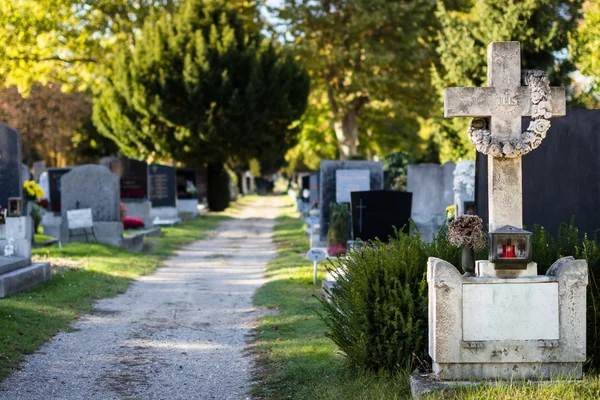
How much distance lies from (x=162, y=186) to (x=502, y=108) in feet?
89.6

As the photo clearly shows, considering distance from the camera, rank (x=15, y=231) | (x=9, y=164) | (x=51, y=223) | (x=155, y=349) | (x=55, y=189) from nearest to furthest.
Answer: (x=155, y=349)
(x=15, y=231)
(x=9, y=164)
(x=51, y=223)
(x=55, y=189)

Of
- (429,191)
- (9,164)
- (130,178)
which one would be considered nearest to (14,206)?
(9,164)

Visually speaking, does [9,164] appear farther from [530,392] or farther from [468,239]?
[530,392]

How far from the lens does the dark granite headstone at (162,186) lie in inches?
1281

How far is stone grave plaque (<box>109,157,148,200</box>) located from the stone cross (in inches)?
889

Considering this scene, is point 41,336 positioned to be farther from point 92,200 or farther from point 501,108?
point 92,200

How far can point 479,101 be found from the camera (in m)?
6.66

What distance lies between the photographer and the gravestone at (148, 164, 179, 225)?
107ft

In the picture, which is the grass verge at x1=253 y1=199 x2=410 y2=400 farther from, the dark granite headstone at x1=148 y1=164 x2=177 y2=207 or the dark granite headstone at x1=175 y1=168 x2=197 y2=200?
the dark granite headstone at x1=175 y1=168 x2=197 y2=200

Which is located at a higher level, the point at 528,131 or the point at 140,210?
the point at 528,131

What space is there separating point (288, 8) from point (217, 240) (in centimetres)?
1786

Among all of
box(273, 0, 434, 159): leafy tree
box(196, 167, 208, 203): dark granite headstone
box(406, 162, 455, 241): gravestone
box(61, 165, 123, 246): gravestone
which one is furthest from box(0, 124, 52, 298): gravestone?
box(196, 167, 208, 203): dark granite headstone

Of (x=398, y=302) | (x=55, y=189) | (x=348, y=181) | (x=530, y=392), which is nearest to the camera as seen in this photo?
(x=530, y=392)

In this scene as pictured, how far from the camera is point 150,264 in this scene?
18.4 metres
